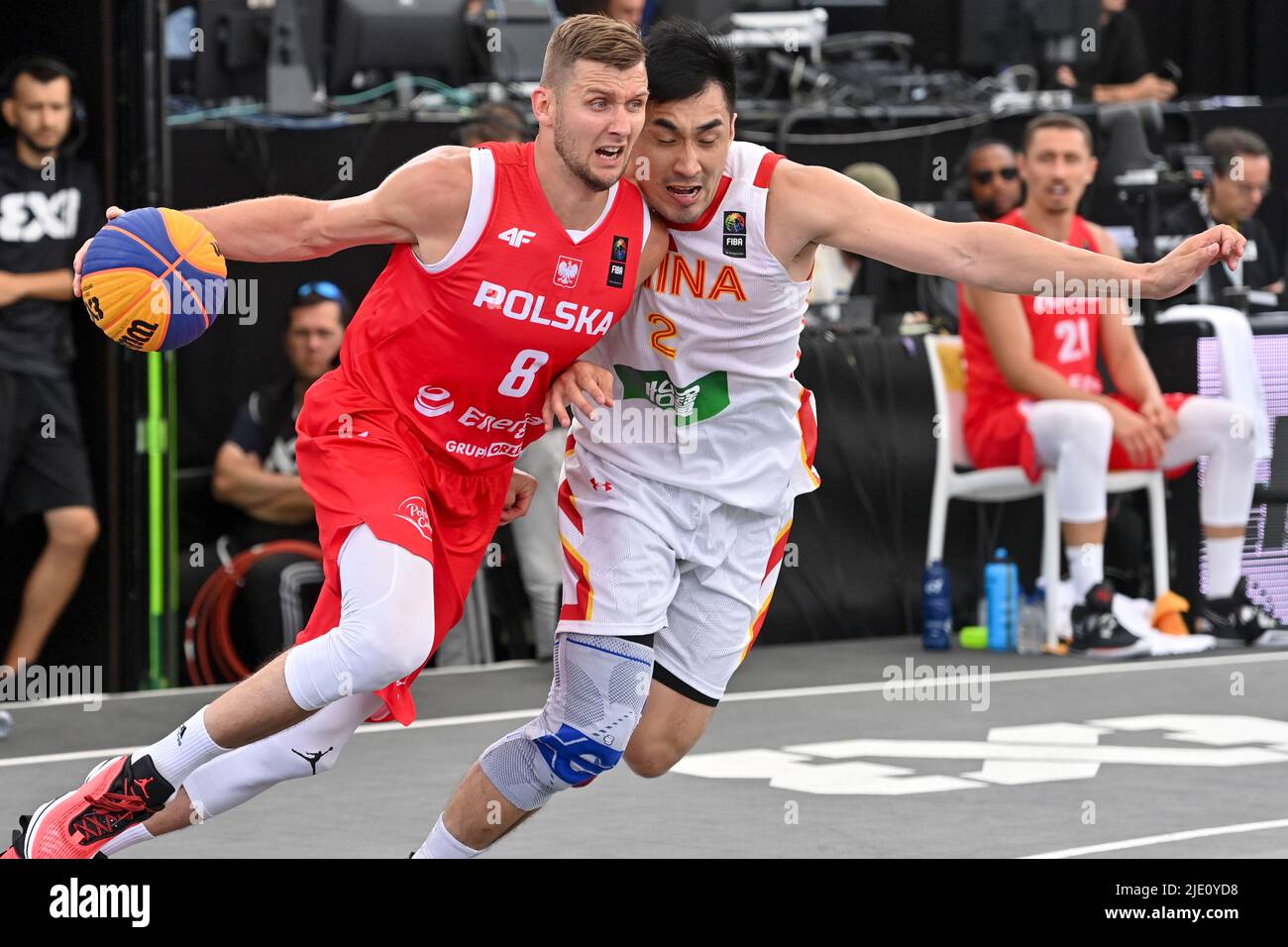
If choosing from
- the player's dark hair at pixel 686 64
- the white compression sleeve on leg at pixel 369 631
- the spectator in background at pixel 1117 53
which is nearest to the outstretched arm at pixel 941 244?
the player's dark hair at pixel 686 64

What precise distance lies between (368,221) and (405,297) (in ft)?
0.72

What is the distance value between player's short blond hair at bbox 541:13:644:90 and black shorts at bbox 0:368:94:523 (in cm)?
369

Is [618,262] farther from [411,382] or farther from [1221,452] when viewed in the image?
[1221,452]

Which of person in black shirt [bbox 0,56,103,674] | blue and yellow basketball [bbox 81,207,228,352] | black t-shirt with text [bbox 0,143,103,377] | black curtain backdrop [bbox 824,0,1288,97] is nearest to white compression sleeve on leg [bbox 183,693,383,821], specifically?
blue and yellow basketball [bbox 81,207,228,352]

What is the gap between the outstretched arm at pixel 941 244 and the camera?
4207 mm

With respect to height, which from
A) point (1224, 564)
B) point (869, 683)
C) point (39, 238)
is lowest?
point (869, 683)

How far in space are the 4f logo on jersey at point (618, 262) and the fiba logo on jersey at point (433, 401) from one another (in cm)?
43

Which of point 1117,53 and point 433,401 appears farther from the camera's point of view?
point 1117,53

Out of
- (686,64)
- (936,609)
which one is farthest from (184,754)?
(936,609)

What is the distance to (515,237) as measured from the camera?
14.1 feet

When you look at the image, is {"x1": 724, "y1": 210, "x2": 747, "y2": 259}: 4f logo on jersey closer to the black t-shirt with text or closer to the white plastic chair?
the black t-shirt with text

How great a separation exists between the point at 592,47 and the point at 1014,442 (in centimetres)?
474

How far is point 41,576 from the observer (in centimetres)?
752
